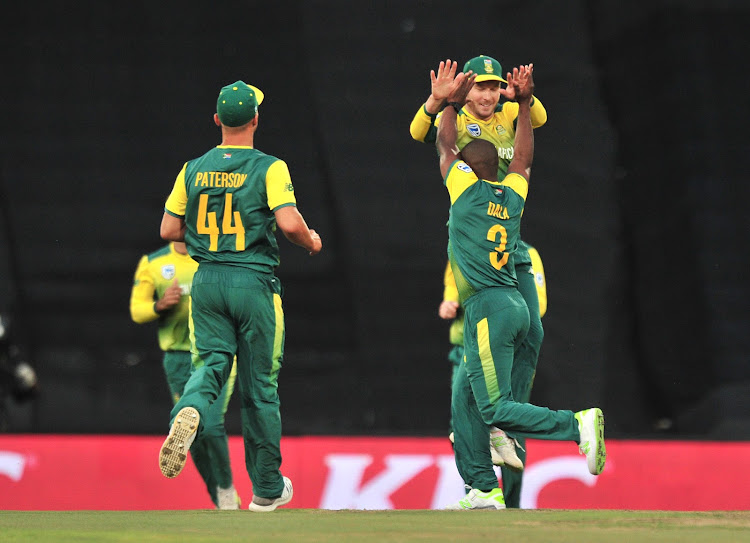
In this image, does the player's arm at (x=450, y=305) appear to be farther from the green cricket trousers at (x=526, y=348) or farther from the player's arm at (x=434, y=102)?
the player's arm at (x=434, y=102)

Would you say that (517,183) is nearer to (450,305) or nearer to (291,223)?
(291,223)

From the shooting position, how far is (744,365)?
8461 mm

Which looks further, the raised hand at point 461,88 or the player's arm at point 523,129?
the player's arm at point 523,129

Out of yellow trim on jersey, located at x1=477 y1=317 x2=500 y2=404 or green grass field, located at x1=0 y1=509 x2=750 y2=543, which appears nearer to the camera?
green grass field, located at x1=0 y1=509 x2=750 y2=543

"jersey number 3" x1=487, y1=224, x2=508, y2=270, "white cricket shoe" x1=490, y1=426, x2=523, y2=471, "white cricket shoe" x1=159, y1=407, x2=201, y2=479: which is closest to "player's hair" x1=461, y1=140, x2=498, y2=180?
"jersey number 3" x1=487, y1=224, x2=508, y2=270

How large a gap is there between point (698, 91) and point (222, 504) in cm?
446

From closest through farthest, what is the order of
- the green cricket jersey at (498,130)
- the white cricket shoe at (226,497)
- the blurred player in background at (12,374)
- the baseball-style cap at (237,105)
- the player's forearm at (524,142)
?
the baseball-style cap at (237,105)
the player's forearm at (524,142)
the green cricket jersey at (498,130)
the white cricket shoe at (226,497)
the blurred player in background at (12,374)

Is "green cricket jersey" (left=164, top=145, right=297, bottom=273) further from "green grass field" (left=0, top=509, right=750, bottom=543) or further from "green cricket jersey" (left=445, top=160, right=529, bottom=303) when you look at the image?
"green grass field" (left=0, top=509, right=750, bottom=543)

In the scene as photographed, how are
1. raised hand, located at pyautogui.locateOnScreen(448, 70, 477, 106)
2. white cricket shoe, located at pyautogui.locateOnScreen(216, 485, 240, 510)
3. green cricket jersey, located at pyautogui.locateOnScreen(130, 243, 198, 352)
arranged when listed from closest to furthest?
1. raised hand, located at pyautogui.locateOnScreen(448, 70, 477, 106)
2. white cricket shoe, located at pyautogui.locateOnScreen(216, 485, 240, 510)
3. green cricket jersey, located at pyautogui.locateOnScreen(130, 243, 198, 352)

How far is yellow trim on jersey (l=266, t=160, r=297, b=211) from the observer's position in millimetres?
5152

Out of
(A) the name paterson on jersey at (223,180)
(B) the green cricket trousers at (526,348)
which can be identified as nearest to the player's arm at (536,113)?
(B) the green cricket trousers at (526,348)

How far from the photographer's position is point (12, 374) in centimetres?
864

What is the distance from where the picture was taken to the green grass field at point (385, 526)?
3943mm

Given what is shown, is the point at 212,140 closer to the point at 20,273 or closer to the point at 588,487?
the point at 20,273
